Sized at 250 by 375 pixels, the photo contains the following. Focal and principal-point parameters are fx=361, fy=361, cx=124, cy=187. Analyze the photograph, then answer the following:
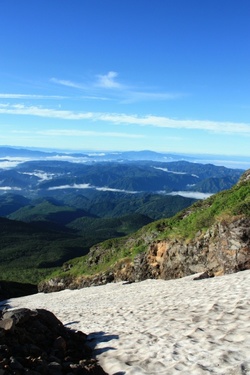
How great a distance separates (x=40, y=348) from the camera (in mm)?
10797

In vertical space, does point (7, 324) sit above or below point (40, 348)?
above

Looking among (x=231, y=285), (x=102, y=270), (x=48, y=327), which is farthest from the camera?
(x=102, y=270)

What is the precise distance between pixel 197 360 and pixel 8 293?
63.0m

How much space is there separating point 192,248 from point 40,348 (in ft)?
76.6

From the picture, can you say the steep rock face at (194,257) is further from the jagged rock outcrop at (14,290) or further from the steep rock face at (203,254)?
the jagged rock outcrop at (14,290)

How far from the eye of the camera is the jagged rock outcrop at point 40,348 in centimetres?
910

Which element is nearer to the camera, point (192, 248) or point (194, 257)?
point (194, 257)

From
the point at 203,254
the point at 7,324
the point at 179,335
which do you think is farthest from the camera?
the point at 203,254

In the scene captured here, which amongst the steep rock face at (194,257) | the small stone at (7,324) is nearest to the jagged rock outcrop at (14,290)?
the steep rock face at (194,257)

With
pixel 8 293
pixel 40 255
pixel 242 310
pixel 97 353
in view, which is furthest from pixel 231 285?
pixel 40 255

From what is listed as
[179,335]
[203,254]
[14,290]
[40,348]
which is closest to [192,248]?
[203,254]

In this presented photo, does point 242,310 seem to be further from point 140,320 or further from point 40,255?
point 40,255

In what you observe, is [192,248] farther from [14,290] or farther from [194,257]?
[14,290]

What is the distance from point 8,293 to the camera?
217 feet
